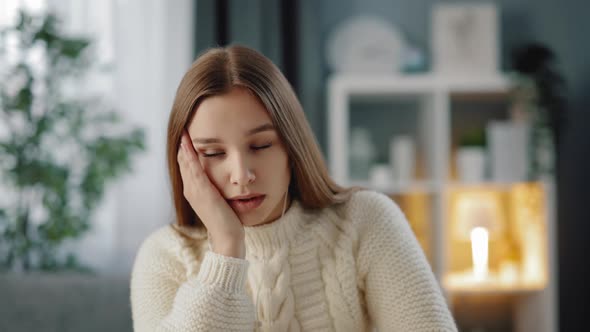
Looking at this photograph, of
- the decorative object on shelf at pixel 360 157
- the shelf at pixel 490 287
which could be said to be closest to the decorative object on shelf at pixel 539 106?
the shelf at pixel 490 287

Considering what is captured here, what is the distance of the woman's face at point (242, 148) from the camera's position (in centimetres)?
88

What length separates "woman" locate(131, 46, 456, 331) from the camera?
898 millimetres

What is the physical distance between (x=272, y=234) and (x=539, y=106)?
1.89 meters

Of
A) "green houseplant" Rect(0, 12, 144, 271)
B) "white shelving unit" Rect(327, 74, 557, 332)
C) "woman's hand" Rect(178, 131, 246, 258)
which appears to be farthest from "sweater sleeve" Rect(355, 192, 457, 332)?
"white shelving unit" Rect(327, 74, 557, 332)

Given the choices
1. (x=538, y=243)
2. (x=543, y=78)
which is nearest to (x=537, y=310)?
(x=538, y=243)

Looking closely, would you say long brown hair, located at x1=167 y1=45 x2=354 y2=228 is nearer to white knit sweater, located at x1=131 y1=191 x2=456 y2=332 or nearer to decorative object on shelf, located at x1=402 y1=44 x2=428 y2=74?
white knit sweater, located at x1=131 y1=191 x2=456 y2=332

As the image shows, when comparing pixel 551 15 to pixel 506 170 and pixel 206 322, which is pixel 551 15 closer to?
pixel 506 170

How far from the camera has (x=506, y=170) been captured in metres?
2.55

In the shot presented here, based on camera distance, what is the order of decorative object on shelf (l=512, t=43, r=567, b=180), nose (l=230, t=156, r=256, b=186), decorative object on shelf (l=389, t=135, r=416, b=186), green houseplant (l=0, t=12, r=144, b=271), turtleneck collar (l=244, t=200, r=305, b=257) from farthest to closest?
1. decorative object on shelf (l=389, t=135, r=416, b=186)
2. decorative object on shelf (l=512, t=43, r=567, b=180)
3. green houseplant (l=0, t=12, r=144, b=271)
4. turtleneck collar (l=244, t=200, r=305, b=257)
5. nose (l=230, t=156, r=256, b=186)

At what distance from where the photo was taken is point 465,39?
2.69 metres

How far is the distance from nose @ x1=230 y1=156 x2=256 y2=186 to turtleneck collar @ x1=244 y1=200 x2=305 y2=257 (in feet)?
0.51

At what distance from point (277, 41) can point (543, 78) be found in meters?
1.20

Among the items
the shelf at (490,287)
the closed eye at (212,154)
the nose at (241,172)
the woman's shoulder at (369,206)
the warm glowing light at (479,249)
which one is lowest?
the shelf at (490,287)

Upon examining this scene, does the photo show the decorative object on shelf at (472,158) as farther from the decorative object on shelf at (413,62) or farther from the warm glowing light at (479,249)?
the decorative object on shelf at (413,62)
